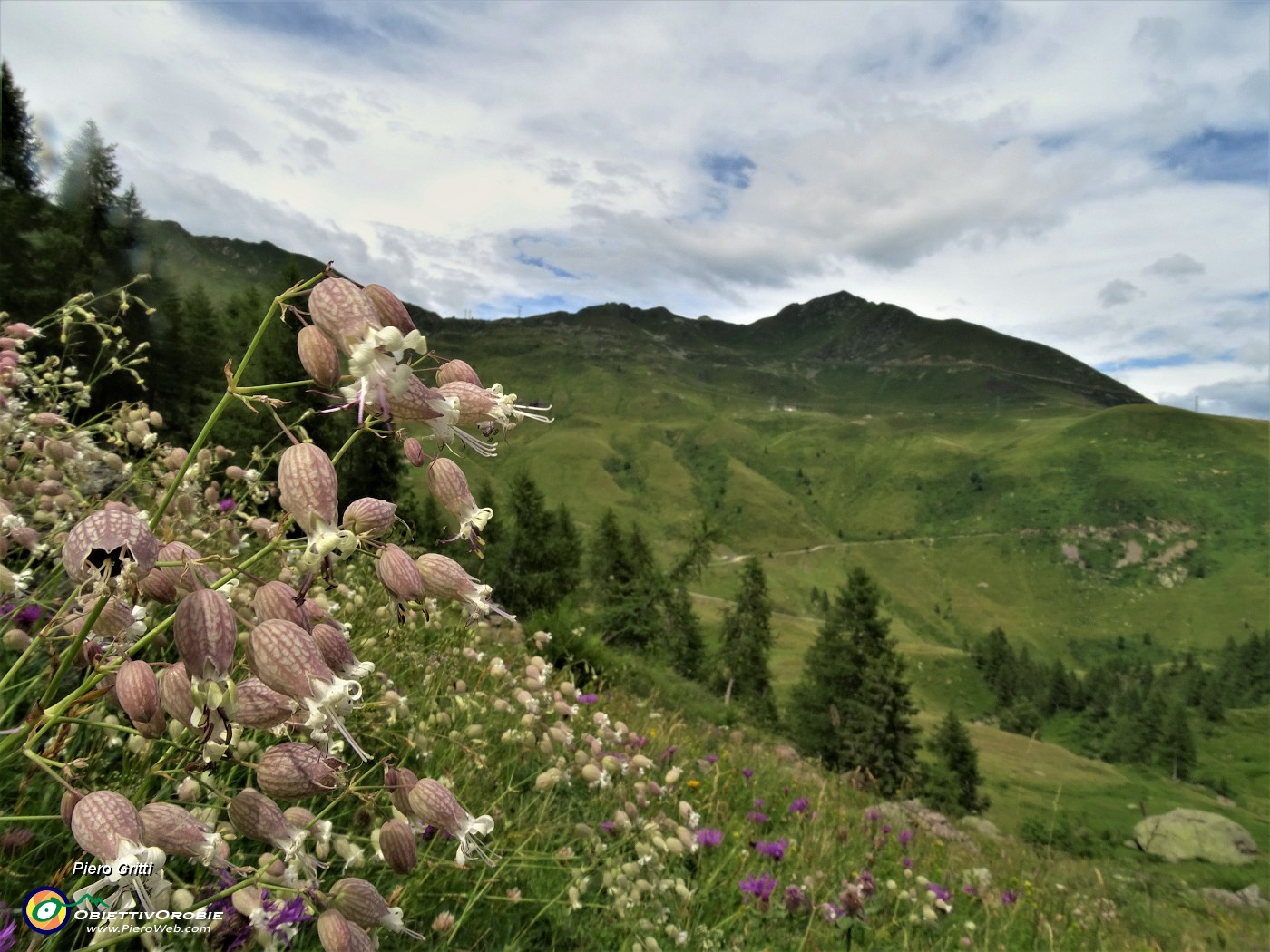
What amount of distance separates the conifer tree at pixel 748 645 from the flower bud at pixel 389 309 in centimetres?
5038

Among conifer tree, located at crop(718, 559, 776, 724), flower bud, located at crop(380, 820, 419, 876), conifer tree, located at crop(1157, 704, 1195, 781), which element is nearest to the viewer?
flower bud, located at crop(380, 820, 419, 876)

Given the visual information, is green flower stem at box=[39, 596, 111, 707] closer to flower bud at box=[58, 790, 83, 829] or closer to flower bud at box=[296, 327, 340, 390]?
flower bud at box=[58, 790, 83, 829]

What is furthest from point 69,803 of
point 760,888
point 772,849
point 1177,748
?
point 1177,748

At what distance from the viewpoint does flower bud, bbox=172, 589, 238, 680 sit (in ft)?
3.20

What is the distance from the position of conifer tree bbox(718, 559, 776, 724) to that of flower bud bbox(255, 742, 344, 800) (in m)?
50.4

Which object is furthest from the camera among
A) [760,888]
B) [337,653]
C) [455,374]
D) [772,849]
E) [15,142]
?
[15,142]

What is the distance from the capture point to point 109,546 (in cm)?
99

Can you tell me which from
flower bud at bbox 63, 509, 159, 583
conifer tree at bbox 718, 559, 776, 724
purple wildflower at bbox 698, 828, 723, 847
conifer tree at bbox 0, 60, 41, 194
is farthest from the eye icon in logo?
conifer tree at bbox 718, 559, 776, 724

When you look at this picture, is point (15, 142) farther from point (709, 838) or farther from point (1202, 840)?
point (1202, 840)

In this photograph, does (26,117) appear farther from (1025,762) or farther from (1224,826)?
(1025,762)

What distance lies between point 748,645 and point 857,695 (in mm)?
8858

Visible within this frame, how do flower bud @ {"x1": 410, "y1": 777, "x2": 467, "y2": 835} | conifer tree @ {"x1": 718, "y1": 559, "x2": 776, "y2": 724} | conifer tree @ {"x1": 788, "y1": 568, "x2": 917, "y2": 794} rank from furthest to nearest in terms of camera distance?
1. conifer tree @ {"x1": 718, "y1": 559, "x2": 776, "y2": 724}
2. conifer tree @ {"x1": 788, "y1": 568, "x2": 917, "y2": 794}
3. flower bud @ {"x1": 410, "y1": 777, "x2": 467, "y2": 835}

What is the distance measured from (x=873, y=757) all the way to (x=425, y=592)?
4523 centimetres

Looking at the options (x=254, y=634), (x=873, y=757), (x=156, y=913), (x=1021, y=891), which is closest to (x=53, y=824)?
(x=156, y=913)
